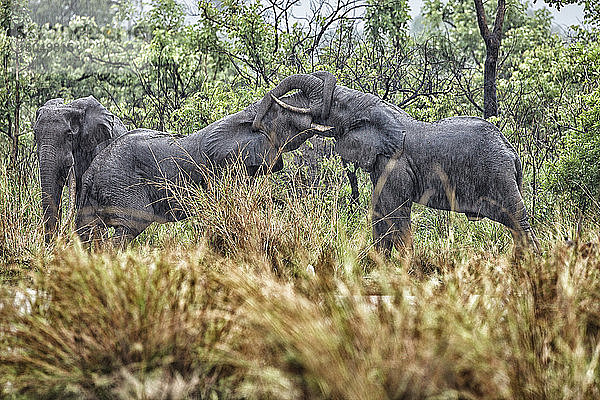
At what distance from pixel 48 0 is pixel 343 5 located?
2870 cm

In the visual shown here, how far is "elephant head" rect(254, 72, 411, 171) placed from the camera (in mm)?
4797

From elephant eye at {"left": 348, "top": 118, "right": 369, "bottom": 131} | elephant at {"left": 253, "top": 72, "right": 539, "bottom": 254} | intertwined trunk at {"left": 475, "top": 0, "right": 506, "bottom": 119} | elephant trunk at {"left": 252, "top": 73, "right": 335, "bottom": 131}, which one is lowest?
elephant at {"left": 253, "top": 72, "right": 539, "bottom": 254}

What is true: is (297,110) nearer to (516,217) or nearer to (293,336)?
(516,217)

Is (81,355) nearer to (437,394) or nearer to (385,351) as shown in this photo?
(385,351)

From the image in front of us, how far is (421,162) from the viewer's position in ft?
15.4

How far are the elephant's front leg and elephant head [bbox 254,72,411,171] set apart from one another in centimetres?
13

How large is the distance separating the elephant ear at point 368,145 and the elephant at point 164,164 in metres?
0.27

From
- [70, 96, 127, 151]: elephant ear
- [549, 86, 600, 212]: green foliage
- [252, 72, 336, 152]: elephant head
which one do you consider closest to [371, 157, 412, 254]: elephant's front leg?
[252, 72, 336, 152]: elephant head

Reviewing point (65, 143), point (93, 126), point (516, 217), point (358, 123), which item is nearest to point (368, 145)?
point (358, 123)

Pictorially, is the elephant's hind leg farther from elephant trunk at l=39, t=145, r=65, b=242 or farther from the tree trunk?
elephant trunk at l=39, t=145, r=65, b=242

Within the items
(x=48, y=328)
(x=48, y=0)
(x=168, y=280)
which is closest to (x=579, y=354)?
(x=168, y=280)

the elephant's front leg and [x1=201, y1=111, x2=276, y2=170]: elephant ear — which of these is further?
[x1=201, y1=111, x2=276, y2=170]: elephant ear

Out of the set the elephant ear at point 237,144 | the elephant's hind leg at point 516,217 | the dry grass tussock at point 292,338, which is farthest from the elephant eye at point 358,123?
the dry grass tussock at point 292,338

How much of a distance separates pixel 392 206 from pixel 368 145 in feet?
1.60
